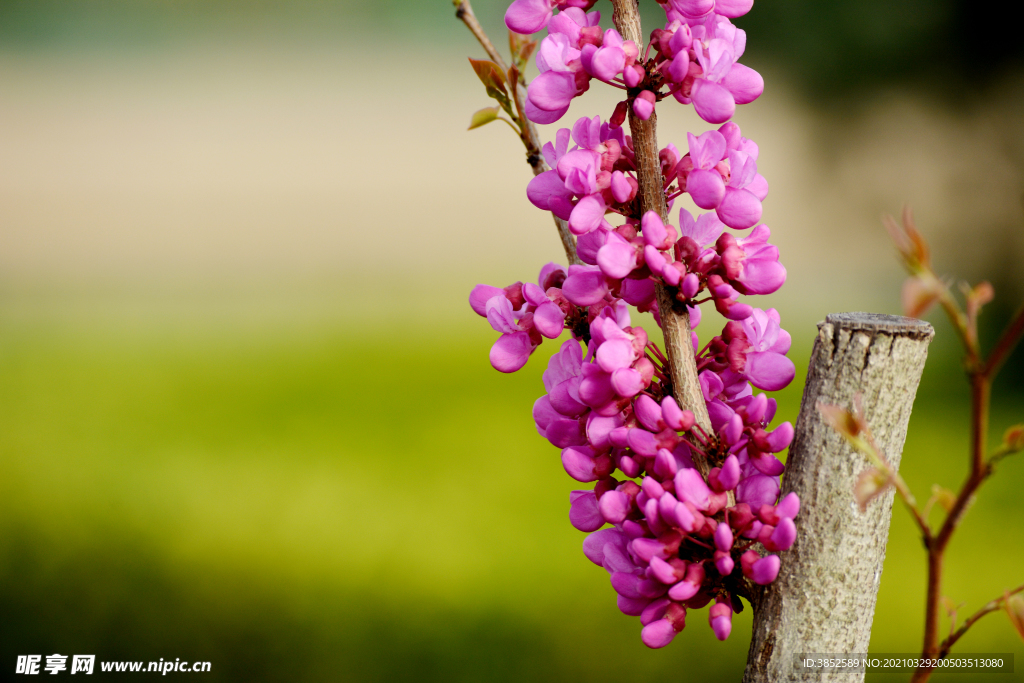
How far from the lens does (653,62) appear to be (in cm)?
41

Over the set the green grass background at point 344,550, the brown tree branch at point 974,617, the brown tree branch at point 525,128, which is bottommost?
the green grass background at point 344,550

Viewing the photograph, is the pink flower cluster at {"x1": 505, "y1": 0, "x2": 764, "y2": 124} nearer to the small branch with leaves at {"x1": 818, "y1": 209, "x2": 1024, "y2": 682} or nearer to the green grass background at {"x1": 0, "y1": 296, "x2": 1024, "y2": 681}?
the small branch with leaves at {"x1": 818, "y1": 209, "x2": 1024, "y2": 682}

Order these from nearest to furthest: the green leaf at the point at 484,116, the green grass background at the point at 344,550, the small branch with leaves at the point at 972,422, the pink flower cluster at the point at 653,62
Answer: the small branch with leaves at the point at 972,422, the pink flower cluster at the point at 653,62, the green leaf at the point at 484,116, the green grass background at the point at 344,550

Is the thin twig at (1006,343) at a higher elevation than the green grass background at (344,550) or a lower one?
higher

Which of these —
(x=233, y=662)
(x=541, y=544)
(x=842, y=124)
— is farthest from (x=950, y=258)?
(x=233, y=662)

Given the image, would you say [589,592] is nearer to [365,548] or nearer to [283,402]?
[365,548]

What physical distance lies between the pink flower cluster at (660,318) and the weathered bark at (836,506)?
0.02m

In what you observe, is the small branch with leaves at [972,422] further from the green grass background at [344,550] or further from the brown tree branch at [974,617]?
the green grass background at [344,550]

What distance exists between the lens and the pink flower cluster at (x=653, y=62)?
0.39m

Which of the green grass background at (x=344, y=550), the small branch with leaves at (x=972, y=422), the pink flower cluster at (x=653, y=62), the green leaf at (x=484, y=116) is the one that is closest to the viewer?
the small branch with leaves at (x=972, y=422)

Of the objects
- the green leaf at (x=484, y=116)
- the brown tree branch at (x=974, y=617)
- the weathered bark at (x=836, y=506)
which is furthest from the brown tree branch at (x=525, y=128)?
the brown tree branch at (x=974, y=617)

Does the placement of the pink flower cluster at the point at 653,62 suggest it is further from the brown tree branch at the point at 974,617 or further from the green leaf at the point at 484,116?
the brown tree branch at the point at 974,617

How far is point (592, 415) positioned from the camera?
428 mm

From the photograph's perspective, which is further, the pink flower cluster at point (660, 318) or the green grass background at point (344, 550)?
the green grass background at point (344, 550)
